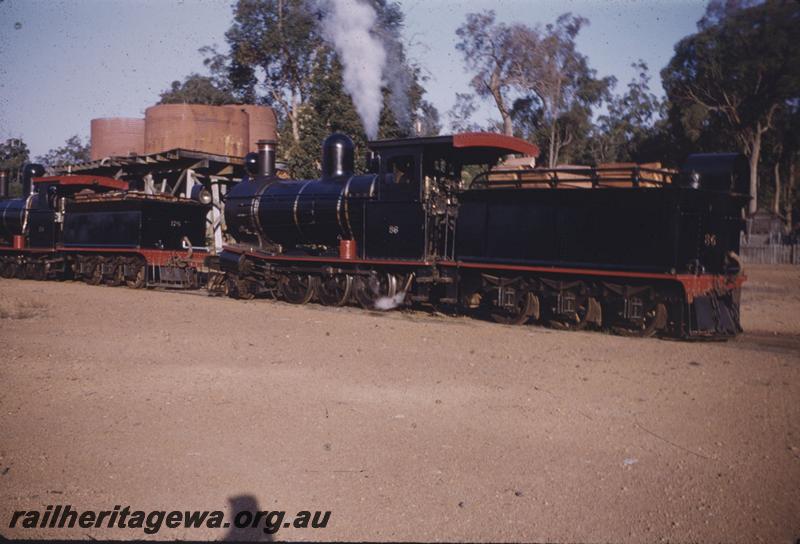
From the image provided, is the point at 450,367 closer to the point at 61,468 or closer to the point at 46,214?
the point at 61,468

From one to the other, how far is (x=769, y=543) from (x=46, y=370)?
24.7 feet

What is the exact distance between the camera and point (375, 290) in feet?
48.5

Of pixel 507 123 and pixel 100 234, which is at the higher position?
pixel 507 123

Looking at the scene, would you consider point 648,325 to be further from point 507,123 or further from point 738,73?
point 738,73

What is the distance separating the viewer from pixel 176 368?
27.6ft

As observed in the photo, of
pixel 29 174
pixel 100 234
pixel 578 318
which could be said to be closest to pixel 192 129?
pixel 29 174

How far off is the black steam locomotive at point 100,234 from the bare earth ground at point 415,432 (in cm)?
→ 1056

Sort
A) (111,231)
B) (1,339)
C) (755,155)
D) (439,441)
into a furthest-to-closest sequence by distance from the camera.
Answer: (755,155) → (111,231) → (1,339) → (439,441)

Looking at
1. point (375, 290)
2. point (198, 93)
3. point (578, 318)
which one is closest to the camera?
point (578, 318)

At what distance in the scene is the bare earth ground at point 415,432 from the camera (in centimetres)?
450

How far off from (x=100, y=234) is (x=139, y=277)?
8.36 ft

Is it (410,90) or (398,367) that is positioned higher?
(410,90)

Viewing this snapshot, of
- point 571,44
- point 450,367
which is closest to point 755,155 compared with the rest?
point 571,44

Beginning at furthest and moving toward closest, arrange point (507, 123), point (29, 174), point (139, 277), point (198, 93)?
1. point (198, 93)
2. point (507, 123)
3. point (29, 174)
4. point (139, 277)
